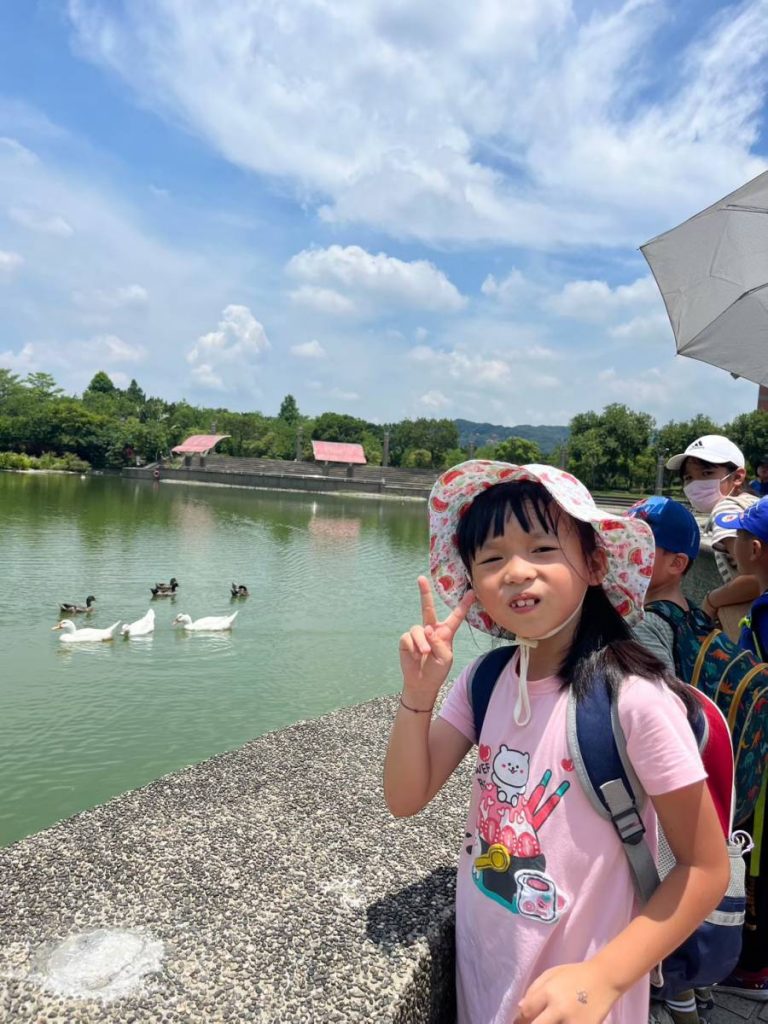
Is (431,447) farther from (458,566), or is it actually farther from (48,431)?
(458,566)

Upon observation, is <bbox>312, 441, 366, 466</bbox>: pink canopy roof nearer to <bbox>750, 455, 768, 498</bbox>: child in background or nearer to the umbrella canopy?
<bbox>750, 455, 768, 498</bbox>: child in background

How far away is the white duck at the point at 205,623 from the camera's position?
33.6ft

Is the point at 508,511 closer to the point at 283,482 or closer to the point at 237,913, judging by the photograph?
the point at 237,913

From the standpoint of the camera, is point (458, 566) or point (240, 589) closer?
point (458, 566)

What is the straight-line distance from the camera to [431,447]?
68.4m

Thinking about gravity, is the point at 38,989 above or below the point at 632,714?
below

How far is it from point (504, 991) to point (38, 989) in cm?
114

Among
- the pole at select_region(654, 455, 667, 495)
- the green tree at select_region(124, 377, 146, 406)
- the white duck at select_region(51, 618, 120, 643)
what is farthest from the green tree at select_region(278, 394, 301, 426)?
the white duck at select_region(51, 618, 120, 643)

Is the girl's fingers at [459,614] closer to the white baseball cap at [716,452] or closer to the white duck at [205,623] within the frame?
the white baseball cap at [716,452]

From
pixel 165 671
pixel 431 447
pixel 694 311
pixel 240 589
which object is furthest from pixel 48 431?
pixel 694 311

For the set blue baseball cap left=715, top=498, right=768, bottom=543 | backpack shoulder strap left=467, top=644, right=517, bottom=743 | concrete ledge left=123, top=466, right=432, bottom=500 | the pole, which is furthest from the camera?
concrete ledge left=123, top=466, right=432, bottom=500

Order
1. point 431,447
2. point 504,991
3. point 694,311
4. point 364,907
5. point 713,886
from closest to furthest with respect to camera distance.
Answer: point 713,886 → point 504,991 → point 364,907 → point 694,311 → point 431,447

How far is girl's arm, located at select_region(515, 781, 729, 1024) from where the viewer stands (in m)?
1.16

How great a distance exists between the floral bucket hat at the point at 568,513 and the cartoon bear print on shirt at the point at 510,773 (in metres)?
0.30
